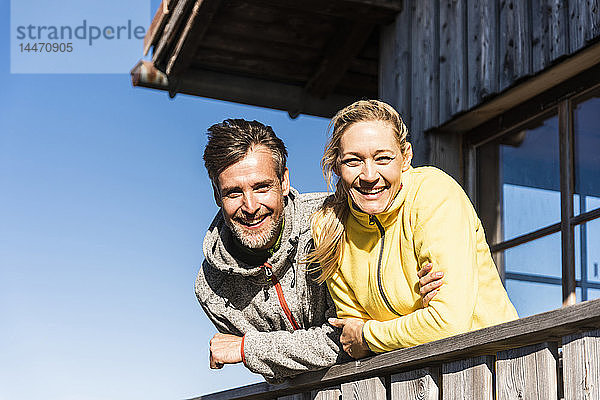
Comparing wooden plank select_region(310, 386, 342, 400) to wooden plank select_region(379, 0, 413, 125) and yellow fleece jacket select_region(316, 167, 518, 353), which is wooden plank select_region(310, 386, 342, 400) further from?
wooden plank select_region(379, 0, 413, 125)

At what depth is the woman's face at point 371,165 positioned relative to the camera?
2.55 m

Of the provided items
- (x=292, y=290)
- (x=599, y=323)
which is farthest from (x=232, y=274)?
(x=599, y=323)

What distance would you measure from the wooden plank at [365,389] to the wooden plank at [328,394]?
6cm

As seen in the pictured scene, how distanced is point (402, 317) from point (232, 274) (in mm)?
838

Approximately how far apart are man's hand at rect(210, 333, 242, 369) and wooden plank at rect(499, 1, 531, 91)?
194 cm

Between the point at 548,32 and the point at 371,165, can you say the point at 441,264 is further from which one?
the point at 548,32

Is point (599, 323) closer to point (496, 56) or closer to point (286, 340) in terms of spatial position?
point (286, 340)

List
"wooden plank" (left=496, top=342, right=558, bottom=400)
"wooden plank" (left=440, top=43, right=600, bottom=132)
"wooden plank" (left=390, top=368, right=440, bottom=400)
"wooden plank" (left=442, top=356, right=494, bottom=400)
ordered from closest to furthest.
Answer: "wooden plank" (left=496, top=342, right=558, bottom=400) → "wooden plank" (left=442, top=356, right=494, bottom=400) → "wooden plank" (left=390, top=368, right=440, bottom=400) → "wooden plank" (left=440, top=43, right=600, bottom=132)

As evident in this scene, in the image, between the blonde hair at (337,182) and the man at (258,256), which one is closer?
the blonde hair at (337,182)

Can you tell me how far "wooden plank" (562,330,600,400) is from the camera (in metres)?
1.83

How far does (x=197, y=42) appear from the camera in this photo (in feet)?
19.1

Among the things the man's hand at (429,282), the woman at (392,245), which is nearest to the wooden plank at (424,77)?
the woman at (392,245)

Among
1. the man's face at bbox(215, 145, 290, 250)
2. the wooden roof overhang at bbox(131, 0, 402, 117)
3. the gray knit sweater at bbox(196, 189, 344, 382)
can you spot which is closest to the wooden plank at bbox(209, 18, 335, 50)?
the wooden roof overhang at bbox(131, 0, 402, 117)

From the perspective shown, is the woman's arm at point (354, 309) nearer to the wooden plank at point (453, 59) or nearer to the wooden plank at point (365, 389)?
the wooden plank at point (365, 389)
